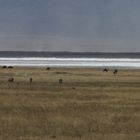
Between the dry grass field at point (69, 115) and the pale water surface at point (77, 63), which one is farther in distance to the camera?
the pale water surface at point (77, 63)

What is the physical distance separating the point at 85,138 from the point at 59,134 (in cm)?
115

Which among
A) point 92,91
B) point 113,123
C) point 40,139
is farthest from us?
point 92,91

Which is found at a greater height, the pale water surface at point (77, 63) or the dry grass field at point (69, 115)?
the dry grass field at point (69, 115)

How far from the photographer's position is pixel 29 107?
29.1m

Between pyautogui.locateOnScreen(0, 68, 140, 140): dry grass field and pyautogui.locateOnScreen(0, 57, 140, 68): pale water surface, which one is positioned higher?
pyautogui.locateOnScreen(0, 68, 140, 140): dry grass field

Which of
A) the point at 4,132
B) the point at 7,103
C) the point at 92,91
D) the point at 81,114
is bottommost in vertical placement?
the point at 92,91

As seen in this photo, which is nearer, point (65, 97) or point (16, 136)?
point (16, 136)

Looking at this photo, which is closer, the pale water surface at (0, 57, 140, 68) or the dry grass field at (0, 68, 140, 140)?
the dry grass field at (0, 68, 140, 140)

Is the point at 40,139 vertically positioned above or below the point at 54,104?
above

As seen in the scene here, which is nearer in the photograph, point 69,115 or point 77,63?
point 69,115

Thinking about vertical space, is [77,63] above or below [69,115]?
below

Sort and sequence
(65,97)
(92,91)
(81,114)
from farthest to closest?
(92,91)
(65,97)
(81,114)

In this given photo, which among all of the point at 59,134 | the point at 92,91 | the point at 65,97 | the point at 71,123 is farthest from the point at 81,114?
the point at 92,91

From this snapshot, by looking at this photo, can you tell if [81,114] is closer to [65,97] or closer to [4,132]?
[4,132]
